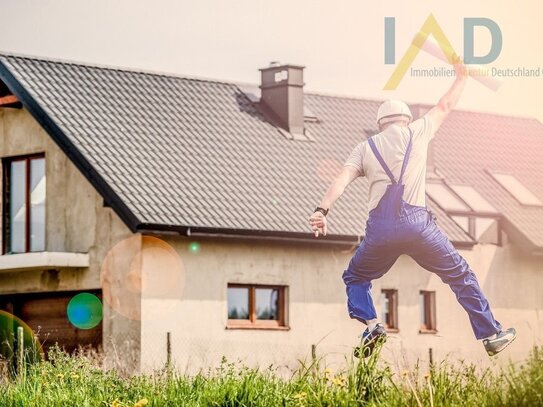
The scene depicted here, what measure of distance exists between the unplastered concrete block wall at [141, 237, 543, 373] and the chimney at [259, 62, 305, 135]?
352cm

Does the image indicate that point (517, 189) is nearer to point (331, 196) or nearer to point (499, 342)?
point (499, 342)

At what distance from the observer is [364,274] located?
37.7 feet

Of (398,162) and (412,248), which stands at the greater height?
(398,162)

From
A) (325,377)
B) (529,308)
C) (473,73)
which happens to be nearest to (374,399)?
(325,377)

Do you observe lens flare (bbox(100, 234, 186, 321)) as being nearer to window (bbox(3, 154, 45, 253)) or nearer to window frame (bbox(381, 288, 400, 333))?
window (bbox(3, 154, 45, 253))

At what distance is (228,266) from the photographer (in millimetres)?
24812

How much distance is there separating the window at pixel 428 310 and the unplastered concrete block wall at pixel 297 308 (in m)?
0.12

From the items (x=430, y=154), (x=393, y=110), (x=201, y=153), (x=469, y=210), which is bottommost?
(x=393, y=110)

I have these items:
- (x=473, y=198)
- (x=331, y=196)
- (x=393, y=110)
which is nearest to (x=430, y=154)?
(x=473, y=198)

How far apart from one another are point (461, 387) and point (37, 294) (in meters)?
15.4

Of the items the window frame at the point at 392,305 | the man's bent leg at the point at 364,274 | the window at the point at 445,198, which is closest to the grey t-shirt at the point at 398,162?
the man's bent leg at the point at 364,274

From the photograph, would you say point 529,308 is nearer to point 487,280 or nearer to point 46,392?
point 487,280

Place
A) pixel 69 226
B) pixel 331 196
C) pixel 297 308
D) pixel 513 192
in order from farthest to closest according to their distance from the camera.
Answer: pixel 513 192
pixel 297 308
pixel 69 226
pixel 331 196

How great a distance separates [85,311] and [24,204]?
2.64 metres
